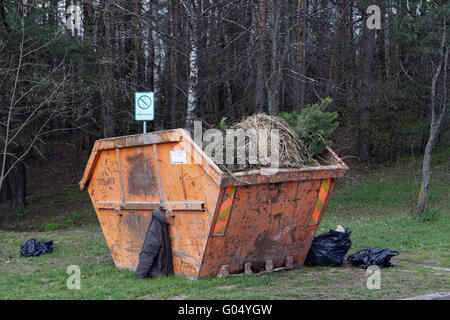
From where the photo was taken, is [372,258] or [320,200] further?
[372,258]

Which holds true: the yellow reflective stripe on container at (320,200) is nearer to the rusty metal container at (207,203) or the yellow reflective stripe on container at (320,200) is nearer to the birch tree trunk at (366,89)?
the rusty metal container at (207,203)

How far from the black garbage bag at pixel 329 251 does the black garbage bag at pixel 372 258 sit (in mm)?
164

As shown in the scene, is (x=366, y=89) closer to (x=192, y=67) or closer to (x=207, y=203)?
(x=192, y=67)

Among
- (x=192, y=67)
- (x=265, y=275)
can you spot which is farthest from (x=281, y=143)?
(x=192, y=67)

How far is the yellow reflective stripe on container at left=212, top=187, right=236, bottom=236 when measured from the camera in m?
5.99

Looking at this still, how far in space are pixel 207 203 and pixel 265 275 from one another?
1277mm

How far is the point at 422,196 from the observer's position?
12.2m

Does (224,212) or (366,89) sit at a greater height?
(366,89)

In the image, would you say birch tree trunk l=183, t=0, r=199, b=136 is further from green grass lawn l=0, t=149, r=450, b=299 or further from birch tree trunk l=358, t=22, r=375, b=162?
birch tree trunk l=358, t=22, r=375, b=162

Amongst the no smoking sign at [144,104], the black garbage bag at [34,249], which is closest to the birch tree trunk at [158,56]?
the black garbage bag at [34,249]

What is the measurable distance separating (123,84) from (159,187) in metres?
10.3

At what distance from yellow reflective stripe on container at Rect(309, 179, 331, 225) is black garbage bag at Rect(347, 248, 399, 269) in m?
0.80

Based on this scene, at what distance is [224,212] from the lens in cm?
606
